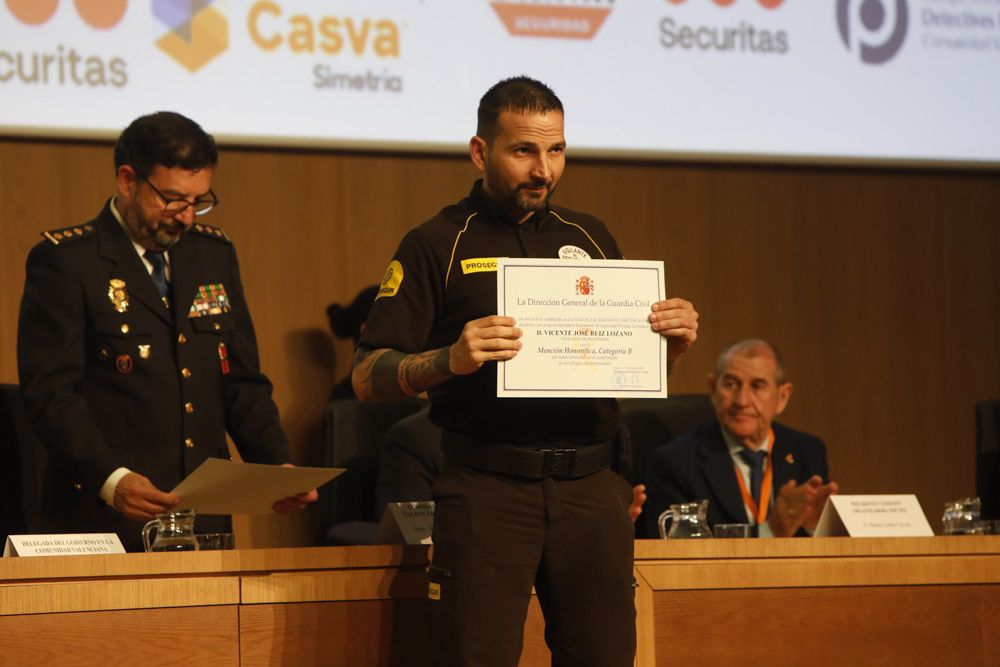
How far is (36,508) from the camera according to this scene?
3.13 m

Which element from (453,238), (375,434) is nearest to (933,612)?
(453,238)

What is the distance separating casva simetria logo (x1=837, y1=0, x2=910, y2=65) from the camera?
479 cm

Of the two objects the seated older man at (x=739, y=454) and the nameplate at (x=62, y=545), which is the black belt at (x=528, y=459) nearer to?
the nameplate at (x=62, y=545)

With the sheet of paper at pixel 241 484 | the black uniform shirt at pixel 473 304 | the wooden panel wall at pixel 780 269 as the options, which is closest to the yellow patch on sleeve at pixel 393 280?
the black uniform shirt at pixel 473 304

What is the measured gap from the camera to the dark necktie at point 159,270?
296cm

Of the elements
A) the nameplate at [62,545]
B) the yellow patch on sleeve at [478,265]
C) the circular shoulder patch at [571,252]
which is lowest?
the nameplate at [62,545]

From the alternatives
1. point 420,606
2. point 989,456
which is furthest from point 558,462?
point 989,456

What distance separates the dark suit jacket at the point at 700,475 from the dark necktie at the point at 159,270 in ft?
5.08

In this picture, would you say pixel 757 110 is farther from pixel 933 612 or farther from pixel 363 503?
pixel 933 612

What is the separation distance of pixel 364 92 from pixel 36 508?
→ 6.11 feet

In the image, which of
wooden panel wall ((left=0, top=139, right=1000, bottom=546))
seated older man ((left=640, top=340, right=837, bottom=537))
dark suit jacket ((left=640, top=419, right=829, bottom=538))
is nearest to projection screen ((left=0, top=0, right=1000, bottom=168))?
→ wooden panel wall ((left=0, top=139, right=1000, bottom=546))

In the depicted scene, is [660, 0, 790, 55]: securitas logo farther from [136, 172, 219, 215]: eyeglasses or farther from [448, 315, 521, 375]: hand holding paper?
[448, 315, 521, 375]: hand holding paper

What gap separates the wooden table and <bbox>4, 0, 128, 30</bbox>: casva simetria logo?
227 centimetres

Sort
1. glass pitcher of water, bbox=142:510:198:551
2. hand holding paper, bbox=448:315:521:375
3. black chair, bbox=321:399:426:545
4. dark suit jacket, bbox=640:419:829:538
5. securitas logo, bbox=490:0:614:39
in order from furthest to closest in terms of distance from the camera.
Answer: securitas logo, bbox=490:0:614:39 → black chair, bbox=321:399:426:545 → dark suit jacket, bbox=640:419:829:538 → glass pitcher of water, bbox=142:510:198:551 → hand holding paper, bbox=448:315:521:375
